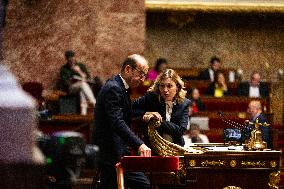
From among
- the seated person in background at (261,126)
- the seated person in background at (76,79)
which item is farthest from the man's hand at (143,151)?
the seated person in background at (76,79)

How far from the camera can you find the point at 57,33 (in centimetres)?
978

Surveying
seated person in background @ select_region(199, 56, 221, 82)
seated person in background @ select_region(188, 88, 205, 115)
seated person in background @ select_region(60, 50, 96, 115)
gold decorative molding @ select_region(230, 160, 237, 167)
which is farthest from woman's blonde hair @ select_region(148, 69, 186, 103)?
seated person in background @ select_region(199, 56, 221, 82)

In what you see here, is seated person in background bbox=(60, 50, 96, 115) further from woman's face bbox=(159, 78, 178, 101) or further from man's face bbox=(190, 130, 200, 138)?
woman's face bbox=(159, 78, 178, 101)

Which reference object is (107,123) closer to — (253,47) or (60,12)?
(60,12)

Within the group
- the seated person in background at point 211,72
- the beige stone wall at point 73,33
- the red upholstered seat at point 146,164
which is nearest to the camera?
the red upholstered seat at point 146,164

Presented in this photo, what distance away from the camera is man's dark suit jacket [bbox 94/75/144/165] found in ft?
12.1

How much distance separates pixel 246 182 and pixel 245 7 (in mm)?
8295

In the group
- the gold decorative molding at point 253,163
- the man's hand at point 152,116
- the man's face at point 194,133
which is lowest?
the gold decorative molding at point 253,163

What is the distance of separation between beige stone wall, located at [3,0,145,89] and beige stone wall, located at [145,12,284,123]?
3.51 metres

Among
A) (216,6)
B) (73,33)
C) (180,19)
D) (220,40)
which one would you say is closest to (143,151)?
(73,33)

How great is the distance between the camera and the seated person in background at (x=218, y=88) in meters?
10.5

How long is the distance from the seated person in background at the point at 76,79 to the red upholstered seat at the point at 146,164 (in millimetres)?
5304

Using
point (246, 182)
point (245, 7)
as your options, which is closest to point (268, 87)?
point (245, 7)

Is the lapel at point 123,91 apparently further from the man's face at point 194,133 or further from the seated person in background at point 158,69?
the seated person in background at point 158,69
